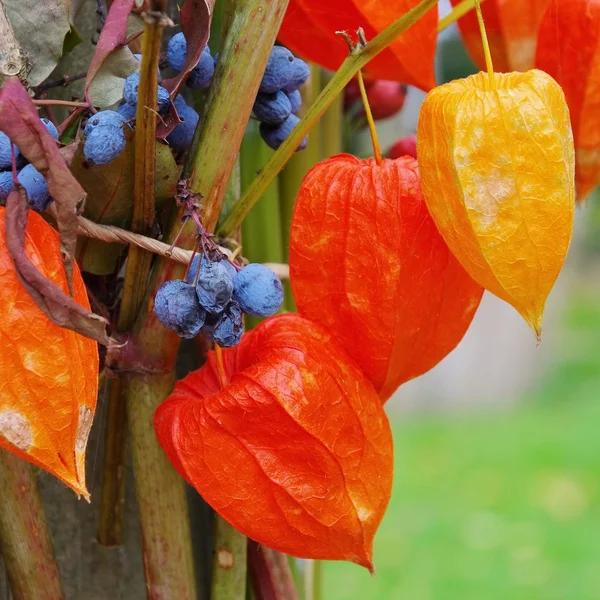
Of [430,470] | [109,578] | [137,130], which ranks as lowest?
[430,470]

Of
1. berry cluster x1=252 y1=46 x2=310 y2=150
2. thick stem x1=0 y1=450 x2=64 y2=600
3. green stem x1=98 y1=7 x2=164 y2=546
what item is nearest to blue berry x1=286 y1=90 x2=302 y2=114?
berry cluster x1=252 y1=46 x2=310 y2=150

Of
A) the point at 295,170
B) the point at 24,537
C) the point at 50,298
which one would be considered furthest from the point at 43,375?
the point at 295,170

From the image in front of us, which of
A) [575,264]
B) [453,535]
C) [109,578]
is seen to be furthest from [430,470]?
[575,264]

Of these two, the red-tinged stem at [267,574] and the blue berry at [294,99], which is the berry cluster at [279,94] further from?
the red-tinged stem at [267,574]

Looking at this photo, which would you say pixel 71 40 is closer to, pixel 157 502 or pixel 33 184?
pixel 33 184

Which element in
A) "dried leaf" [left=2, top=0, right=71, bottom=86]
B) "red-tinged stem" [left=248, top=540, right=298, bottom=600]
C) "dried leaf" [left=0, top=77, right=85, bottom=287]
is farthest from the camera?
"red-tinged stem" [left=248, top=540, right=298, bottom=600]

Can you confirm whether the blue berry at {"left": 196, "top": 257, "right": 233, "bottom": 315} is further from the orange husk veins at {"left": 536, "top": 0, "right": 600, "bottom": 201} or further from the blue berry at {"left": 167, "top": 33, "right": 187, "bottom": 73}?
the orange husk veins at {"left": 536, "top": 0, "right": 600, "bottom": 201}

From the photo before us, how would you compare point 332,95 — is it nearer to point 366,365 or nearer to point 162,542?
point 366,365
